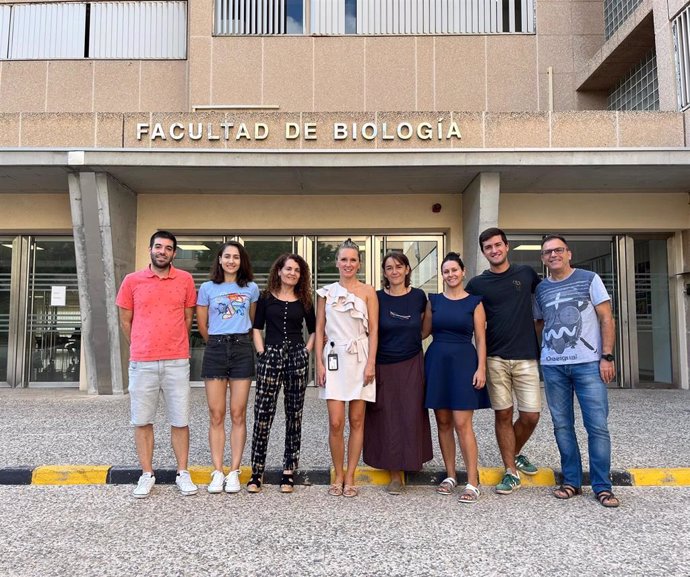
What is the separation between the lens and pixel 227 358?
436 centimetres

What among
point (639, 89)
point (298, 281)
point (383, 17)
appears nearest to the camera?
point (298, 281)

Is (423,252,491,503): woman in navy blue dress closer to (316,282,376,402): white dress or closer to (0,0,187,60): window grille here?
(316,282,376,402): white dress

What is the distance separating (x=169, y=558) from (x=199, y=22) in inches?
424

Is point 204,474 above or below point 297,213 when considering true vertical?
below

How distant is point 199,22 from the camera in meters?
11.0

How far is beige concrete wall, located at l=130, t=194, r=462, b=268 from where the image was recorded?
10.2 m

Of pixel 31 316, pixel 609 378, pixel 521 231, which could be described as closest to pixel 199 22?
pixel 31 316

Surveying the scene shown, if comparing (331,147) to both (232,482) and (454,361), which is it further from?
(232,482)

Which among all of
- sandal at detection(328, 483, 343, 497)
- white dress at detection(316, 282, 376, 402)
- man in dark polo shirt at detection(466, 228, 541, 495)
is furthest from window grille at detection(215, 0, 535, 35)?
sandal at detection(328, 483, 343, 497)

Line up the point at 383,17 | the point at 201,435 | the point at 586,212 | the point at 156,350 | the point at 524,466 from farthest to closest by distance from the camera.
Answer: the point at 383,17
the point at 586,212
the point at 201,435
the point at 524,466
the point at 156,350

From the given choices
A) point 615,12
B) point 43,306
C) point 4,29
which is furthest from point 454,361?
point 4,29

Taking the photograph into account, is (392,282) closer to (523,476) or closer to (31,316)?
(523,476)

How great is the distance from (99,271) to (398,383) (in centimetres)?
670

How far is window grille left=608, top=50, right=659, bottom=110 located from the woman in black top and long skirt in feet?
28.5
